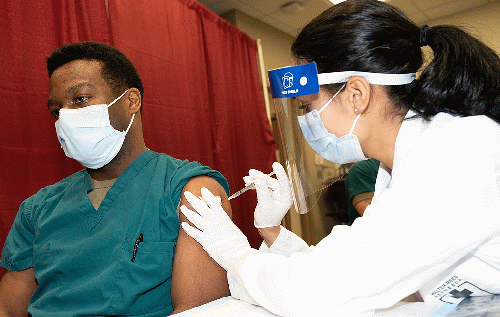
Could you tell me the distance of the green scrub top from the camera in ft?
3.75

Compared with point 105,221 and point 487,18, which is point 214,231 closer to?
point 105,221

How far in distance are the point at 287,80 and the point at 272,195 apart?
0.45 meters

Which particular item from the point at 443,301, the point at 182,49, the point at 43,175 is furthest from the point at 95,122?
the point at 182,49

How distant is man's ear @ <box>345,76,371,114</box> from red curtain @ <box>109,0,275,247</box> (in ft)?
5.74

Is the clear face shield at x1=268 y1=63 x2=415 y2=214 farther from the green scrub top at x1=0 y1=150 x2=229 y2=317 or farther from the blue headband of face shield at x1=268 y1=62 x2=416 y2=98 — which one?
the green scrub top at x1=0 y1=150 x2=229 y2=317

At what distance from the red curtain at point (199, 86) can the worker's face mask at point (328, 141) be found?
1604mm

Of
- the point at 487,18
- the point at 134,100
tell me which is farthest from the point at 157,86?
the point at 487,18

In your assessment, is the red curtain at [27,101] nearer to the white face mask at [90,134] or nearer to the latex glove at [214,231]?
the white face mask at [90,134]

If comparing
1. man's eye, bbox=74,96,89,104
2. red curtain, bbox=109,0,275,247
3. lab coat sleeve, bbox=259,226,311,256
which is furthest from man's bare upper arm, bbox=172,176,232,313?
red curtain, bbox=109,0,275,247

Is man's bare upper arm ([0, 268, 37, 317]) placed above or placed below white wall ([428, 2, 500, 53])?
below

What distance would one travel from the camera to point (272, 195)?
1.38m

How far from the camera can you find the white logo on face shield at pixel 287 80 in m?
1.07

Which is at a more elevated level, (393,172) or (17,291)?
(393,172)

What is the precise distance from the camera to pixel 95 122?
137cm
